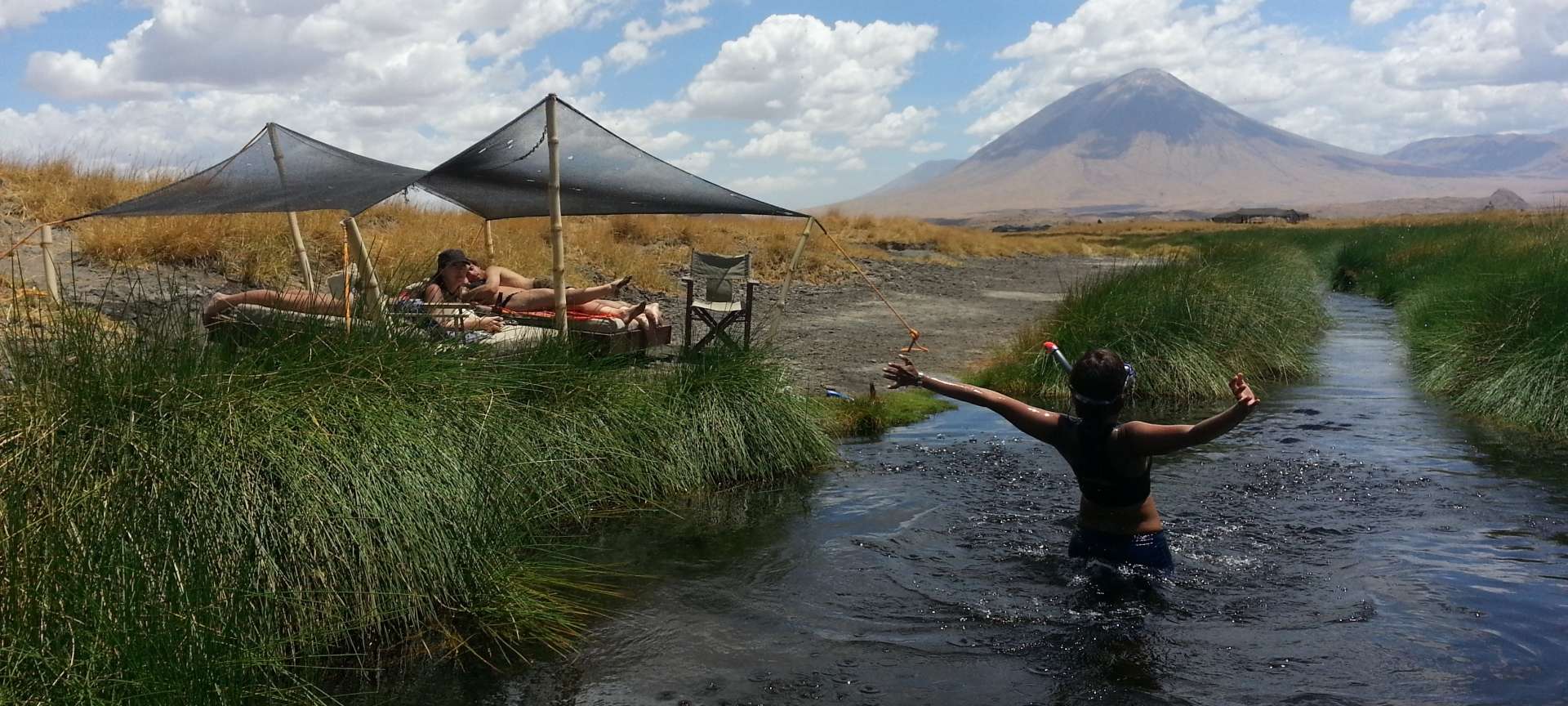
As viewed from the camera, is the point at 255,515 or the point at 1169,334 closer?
the point at 255,515

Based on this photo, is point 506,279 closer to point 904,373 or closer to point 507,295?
point 507,295

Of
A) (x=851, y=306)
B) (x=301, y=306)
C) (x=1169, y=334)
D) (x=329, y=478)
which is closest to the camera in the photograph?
(x=329, y=478)

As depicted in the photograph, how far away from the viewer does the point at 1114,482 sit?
6.19m

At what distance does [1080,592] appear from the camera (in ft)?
21.3

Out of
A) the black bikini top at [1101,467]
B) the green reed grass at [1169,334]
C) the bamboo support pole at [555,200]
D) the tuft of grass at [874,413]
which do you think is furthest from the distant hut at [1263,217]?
the black bikini top at [1101,467]

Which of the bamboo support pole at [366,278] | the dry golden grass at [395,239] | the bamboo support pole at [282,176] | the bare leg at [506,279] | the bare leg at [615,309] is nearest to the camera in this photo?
the bamboo support pole at [366,278]

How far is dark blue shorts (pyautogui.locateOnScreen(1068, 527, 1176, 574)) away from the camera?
6.34 meters

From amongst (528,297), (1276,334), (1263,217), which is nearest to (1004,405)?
(528,297)

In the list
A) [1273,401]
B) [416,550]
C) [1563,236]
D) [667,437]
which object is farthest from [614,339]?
[1563,236]

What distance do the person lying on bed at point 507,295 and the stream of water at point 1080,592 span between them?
213 cm

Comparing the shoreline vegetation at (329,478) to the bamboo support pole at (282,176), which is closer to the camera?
the shoreline vegetation at (329,478)

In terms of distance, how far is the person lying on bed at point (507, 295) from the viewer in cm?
1008

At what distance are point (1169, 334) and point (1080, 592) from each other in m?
7.51

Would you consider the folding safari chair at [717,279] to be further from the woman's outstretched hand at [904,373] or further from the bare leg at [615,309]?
the woman's outstretched hand at [904,373]
